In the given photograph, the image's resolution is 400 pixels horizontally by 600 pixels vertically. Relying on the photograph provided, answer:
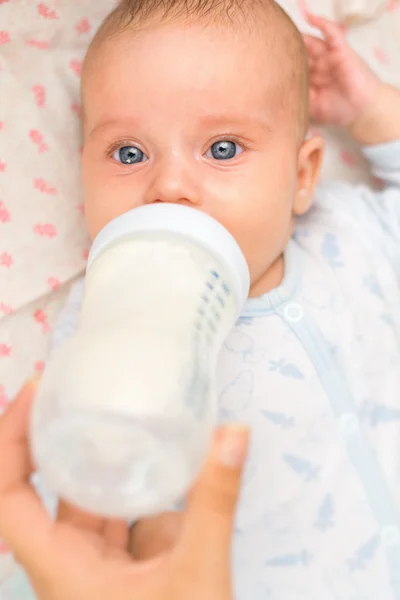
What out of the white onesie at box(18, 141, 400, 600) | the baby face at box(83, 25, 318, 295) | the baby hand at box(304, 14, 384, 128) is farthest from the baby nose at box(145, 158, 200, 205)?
the baby hand at box(304, 14, 384, 128)

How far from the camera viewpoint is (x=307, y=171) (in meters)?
1.15

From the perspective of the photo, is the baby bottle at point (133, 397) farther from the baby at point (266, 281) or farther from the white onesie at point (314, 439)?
the white onesie at point (314, 439)

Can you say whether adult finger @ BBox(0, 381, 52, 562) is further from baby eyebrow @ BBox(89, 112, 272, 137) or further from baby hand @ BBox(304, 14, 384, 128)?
baby hand @ BBox(304, 14, 384, 128)

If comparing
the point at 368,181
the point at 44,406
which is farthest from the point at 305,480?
the point at 368,181

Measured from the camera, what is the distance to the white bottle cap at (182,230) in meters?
0.73

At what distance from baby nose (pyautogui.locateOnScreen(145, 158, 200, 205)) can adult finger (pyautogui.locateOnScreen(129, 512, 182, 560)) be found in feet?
1.40

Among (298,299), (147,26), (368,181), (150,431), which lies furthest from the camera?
(368,181)

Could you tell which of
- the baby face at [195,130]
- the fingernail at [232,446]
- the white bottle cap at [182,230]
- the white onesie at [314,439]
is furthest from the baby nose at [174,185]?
the fingernail at [232,446]

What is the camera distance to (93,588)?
640 millimetres

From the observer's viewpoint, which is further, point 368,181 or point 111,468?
point 368,181

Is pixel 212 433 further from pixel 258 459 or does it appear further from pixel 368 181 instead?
pixel 368 181

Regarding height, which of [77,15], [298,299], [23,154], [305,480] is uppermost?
[77,15]

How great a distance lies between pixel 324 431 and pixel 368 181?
24.6 inches

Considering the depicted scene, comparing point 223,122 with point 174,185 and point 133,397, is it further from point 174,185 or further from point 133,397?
point 133,397
